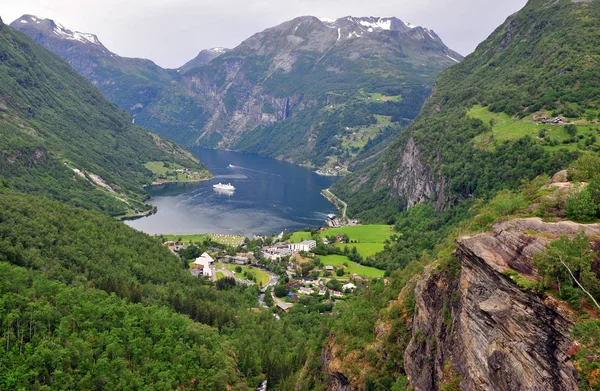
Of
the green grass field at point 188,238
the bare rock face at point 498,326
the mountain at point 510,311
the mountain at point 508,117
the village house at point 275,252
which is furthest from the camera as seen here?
the green grass field at point 188,238

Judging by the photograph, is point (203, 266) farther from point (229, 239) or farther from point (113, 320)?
point (113, 320)

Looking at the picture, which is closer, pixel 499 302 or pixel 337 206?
pixel 499 302

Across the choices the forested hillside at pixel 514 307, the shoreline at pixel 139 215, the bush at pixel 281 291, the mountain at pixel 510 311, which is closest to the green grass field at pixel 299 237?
the bush at pixel 281 291

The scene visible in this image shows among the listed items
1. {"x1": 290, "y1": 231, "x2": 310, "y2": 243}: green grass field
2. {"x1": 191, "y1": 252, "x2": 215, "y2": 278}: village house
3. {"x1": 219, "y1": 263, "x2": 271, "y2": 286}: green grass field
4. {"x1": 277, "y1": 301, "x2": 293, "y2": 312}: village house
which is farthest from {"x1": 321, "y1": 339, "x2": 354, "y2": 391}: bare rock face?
{"x1": 290, "y1": 231, "x2": 310, "y2": 243}: green grass field

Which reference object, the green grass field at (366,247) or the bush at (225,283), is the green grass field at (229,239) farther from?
the bush at (225,283)

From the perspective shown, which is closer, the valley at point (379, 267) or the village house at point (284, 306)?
the valley at point (379, 267)

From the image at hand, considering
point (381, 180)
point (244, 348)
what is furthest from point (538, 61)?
point (244, 348)

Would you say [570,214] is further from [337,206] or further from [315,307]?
[337,206]
